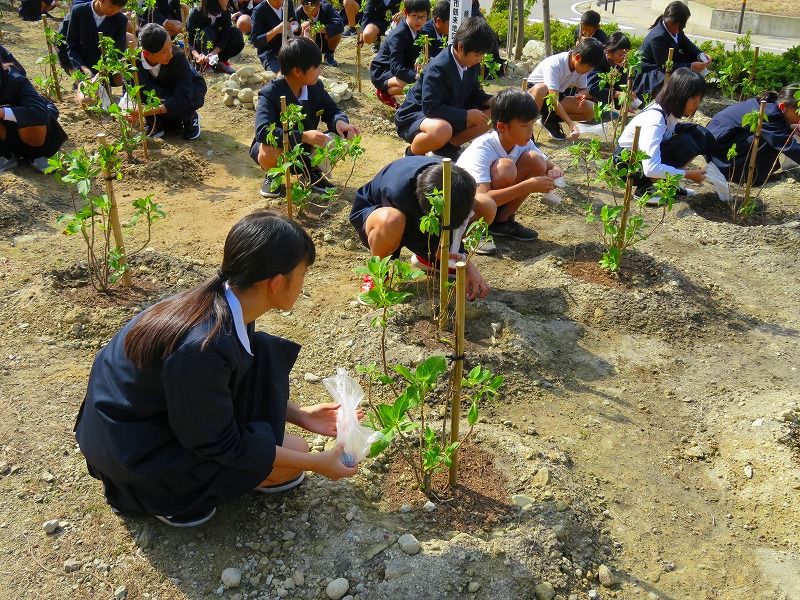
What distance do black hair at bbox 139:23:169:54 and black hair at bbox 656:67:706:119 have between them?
390cm

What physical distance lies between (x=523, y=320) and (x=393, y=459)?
1321mm

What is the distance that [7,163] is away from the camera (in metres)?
5.55

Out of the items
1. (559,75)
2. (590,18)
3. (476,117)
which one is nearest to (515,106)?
(476,117)

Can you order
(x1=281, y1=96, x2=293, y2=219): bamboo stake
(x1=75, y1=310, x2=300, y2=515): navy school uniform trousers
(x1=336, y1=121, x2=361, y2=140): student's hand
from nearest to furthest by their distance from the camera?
1. (x1=75, y1=310, x2=300, y2=515): navy school uniform trousers
2. (x1=281, y1=96, x2=293, y2=219): bamboo stake
3. (x1=336, y1=121, x2=361, y2=140): student's hand

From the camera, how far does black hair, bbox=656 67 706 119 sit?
17.2 feet

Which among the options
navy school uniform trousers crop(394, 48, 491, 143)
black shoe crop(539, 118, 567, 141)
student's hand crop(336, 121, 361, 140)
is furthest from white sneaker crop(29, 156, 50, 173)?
black shoe crop(539, 118, 567, 141)

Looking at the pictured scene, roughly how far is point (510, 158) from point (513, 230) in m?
0.52

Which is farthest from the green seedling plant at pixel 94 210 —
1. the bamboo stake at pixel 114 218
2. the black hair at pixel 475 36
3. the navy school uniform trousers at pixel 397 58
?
the navy school uniform trousers at pixel 397 58

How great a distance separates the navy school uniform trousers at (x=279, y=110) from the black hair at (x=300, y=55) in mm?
186

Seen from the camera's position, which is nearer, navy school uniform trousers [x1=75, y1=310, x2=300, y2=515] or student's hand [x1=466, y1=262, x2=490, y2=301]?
navy school uniform trousers [x1=75, y1=310, x2=300, y2=515]

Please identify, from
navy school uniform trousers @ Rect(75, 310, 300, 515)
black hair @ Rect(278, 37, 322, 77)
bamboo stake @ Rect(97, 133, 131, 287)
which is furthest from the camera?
black hair @ Rect(278, 37, 322, 77)

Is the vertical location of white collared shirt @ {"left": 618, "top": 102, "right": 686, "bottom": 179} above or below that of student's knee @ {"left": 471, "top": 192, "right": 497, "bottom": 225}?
above

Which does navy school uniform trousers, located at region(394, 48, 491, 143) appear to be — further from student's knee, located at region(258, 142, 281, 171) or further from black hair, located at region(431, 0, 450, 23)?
black hair, located at region(431, 0, 450, 23)

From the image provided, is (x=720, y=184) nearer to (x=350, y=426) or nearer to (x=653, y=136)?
(x=653, y=136)
